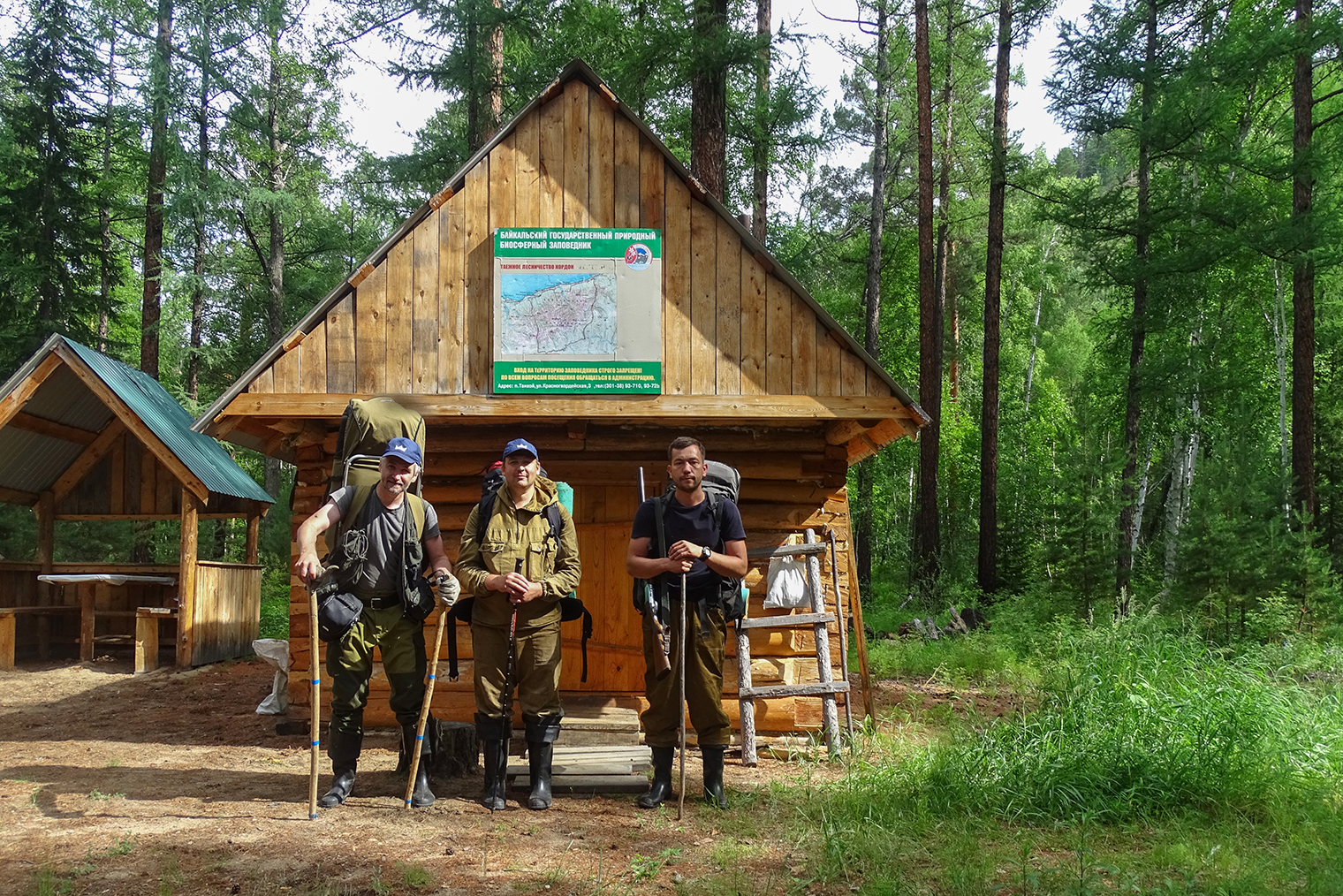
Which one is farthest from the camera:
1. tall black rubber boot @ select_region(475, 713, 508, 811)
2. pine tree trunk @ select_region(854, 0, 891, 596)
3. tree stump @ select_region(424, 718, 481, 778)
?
pine tree trunk @ select_region(854, 0, 891, 596)

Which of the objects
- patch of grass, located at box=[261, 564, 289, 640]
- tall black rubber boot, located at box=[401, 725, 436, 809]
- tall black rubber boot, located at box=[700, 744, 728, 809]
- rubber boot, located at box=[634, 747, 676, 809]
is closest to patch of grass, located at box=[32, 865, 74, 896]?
tall black rubber boot, located at box=[401, 725, 436, 809]

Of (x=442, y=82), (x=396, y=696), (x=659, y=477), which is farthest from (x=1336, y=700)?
(x=442, y=82)

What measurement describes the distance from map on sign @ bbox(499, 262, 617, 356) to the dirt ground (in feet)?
11.6

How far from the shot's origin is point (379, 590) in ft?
18.6

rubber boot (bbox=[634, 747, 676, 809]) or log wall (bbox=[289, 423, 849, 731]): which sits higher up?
log wall (bbox=[289, 423, 849, 731])

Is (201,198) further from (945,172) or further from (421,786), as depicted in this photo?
(945,172)

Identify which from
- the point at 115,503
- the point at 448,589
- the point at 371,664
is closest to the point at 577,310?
the point at 448,589

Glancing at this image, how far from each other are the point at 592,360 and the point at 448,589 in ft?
9.72

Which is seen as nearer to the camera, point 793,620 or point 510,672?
point 510,672

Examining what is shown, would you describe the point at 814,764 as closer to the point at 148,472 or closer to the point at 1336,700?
the point at 1336,700

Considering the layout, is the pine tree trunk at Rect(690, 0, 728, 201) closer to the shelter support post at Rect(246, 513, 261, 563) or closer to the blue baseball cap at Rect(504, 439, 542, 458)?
the blue baseball cap at Rect(504, 439, 542, 458)

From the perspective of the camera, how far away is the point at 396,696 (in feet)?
19.2

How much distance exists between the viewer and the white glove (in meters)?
5.61

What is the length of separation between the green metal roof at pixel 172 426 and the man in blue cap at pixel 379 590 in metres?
6.19
